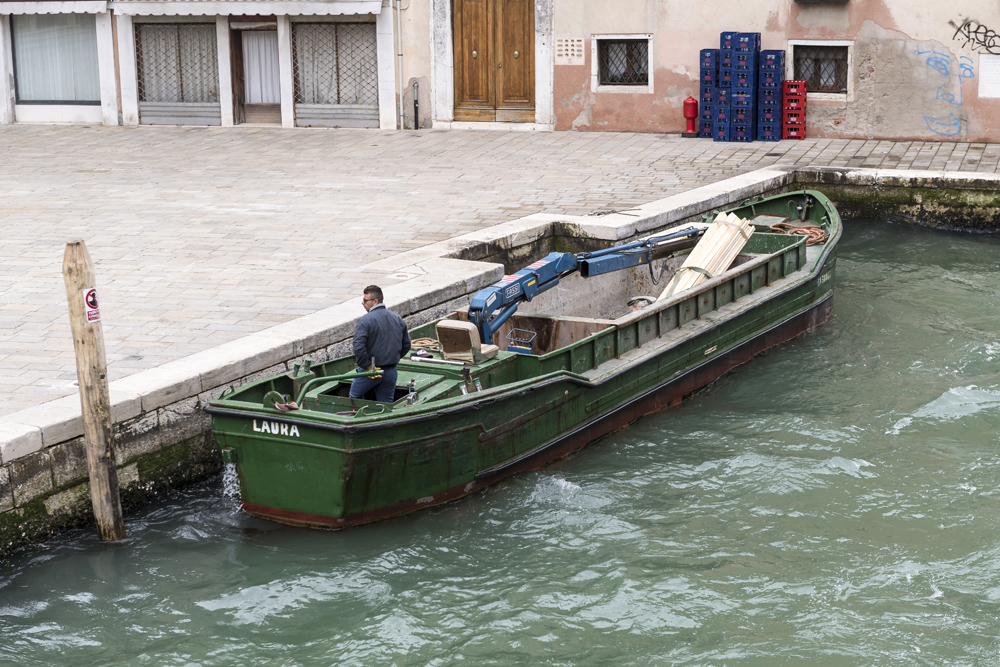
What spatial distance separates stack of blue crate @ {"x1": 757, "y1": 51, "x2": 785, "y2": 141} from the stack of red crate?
0.13 metres

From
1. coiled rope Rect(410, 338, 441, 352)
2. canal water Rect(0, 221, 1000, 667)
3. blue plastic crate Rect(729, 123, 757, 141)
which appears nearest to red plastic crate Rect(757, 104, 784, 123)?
blue plastic crate Rect(729, 123, 757, 141)

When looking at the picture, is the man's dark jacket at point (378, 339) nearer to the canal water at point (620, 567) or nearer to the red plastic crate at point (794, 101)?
the canal water at point (620, 567)

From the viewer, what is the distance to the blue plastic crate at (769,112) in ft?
59.2

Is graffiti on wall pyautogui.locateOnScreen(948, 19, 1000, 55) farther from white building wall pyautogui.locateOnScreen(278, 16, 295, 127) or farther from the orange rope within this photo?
white building wall pyautogui.locateOnScreen(278, 16, 295, 127)

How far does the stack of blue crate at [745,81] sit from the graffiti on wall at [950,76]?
2415 mm

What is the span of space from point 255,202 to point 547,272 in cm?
589

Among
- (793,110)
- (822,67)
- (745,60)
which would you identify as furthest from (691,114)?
(822,67)

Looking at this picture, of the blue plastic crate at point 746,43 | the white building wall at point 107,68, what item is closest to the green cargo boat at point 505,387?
the blue plastic crate at point 746,43

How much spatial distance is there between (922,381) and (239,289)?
19.5 feet

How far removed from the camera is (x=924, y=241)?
15.0m

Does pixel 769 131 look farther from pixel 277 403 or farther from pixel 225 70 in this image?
pixel 277 403

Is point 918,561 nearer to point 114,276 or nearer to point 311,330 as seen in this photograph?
point 311,330

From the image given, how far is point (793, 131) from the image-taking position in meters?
18.2

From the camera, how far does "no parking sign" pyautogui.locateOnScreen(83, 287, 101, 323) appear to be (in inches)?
271
